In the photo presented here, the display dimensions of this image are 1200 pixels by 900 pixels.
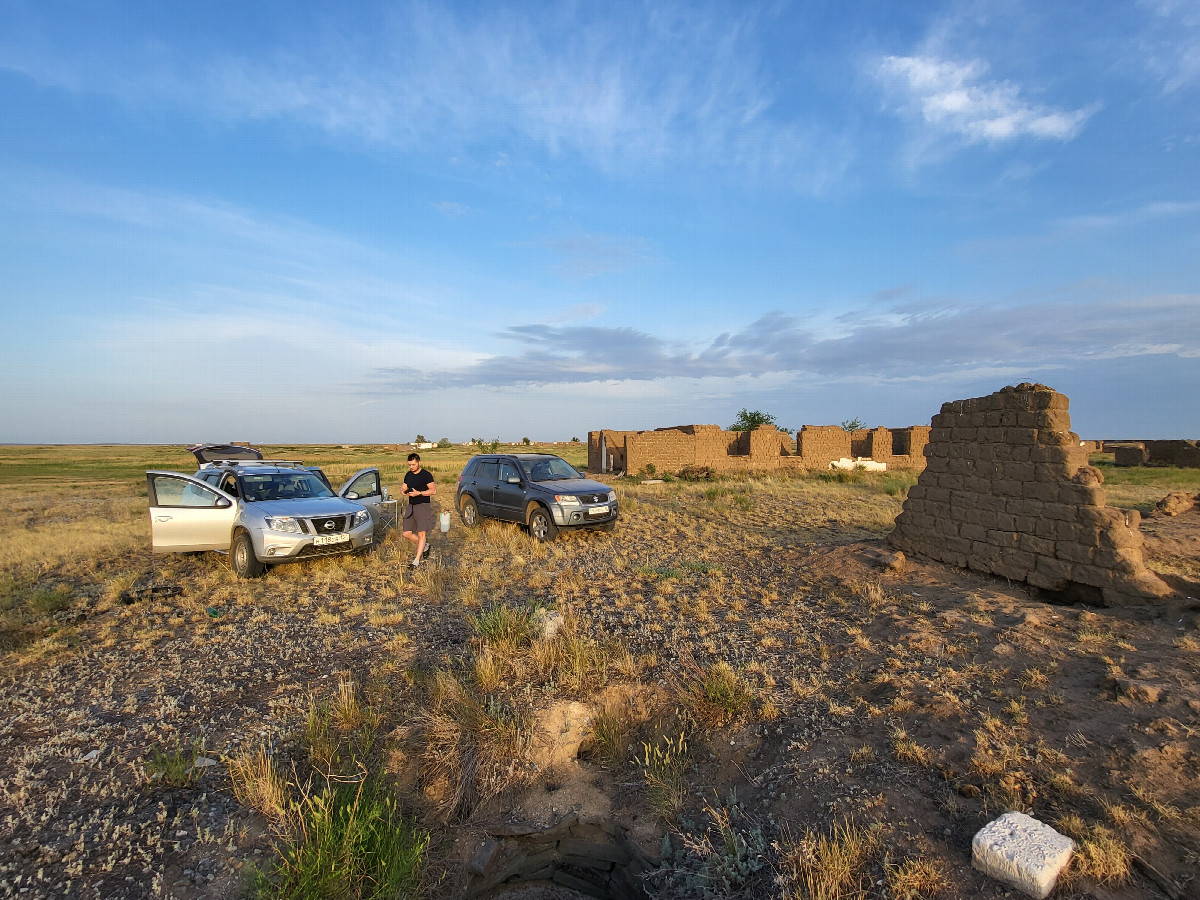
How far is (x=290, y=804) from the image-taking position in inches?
144

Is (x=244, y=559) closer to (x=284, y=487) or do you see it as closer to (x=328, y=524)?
(x=328, y=524)

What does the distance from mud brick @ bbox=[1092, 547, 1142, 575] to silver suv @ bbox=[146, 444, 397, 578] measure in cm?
999

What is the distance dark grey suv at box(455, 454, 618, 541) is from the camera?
11391 millimetres

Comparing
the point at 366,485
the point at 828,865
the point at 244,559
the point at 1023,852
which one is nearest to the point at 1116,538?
the point at 1023,852

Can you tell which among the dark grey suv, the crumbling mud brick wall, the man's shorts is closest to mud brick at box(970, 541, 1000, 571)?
the crumbling mud brick wall

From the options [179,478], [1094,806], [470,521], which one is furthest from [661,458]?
[1094,806]

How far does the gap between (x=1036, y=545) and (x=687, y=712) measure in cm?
539

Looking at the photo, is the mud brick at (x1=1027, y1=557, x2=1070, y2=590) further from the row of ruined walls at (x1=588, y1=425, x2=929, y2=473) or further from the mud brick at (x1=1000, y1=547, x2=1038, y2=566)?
the row of ruined walls at (x1=588, y1=425, x2=929, y2=473)

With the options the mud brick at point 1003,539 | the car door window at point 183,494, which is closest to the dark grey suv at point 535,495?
the car door window at point 183,494

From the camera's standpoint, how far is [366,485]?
1181cm

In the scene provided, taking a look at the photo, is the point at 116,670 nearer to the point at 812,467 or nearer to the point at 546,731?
the point at 546,731

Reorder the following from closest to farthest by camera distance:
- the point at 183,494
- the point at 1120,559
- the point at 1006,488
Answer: the point at 1120,559
the point at 1006,488
the point at 183,494

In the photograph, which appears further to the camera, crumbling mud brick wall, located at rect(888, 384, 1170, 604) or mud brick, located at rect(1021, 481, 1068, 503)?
mud brick, located at rect(1021, 481, 1068, 503)

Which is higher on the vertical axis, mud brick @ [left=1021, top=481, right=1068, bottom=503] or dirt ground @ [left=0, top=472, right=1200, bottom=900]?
mud brick @ [left=1021, top=481, right=1068, bottom=503]
